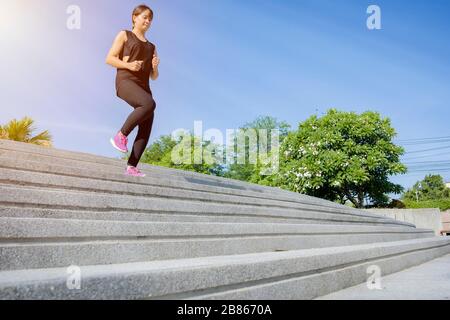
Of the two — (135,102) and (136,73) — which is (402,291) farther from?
(136,73)

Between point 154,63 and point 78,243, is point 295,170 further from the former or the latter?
point 78,243

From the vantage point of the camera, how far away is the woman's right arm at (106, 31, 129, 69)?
14.3ft

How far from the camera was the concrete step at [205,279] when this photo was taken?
1.65 metres

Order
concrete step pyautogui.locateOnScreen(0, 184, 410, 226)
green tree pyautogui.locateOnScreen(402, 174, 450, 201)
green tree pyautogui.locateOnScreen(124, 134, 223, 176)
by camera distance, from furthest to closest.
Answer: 1. green tree pyautogui.locateOnScreen(402, 174, 450, 201)
2. green tree pyautogui.locateOnScreen(124, 134, 223, 176)
3. concrete step pyautogui.locateOnScreen(0, 184, 410, 226)

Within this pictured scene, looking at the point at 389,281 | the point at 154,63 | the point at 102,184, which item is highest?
the point at 154,63

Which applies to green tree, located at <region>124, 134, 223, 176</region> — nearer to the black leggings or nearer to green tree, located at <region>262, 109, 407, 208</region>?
green tree, located at <region>262, 109, 407, 208</region>

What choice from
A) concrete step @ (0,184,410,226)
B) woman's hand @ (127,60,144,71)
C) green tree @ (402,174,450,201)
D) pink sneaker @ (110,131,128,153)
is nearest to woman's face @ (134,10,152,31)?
woman's hand @ (127,60,144,71)

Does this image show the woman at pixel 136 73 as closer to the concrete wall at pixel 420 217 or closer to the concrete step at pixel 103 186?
the concrete step at pixel 103 186

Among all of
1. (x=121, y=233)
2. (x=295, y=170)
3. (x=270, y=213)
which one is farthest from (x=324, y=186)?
(x=121, y=233)

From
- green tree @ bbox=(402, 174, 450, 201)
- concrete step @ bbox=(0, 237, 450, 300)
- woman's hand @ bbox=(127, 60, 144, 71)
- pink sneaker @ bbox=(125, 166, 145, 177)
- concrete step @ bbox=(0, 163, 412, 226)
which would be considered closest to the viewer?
concrete step @ bbox=(0, 237, 450, 300)

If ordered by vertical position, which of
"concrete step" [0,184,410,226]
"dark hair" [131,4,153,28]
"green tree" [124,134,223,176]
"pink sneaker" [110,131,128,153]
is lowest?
"concrete step" [0,184,410,226]

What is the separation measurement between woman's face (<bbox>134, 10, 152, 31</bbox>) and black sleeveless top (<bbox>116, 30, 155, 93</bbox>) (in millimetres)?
172

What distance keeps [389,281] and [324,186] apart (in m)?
20.4

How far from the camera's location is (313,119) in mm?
25672
